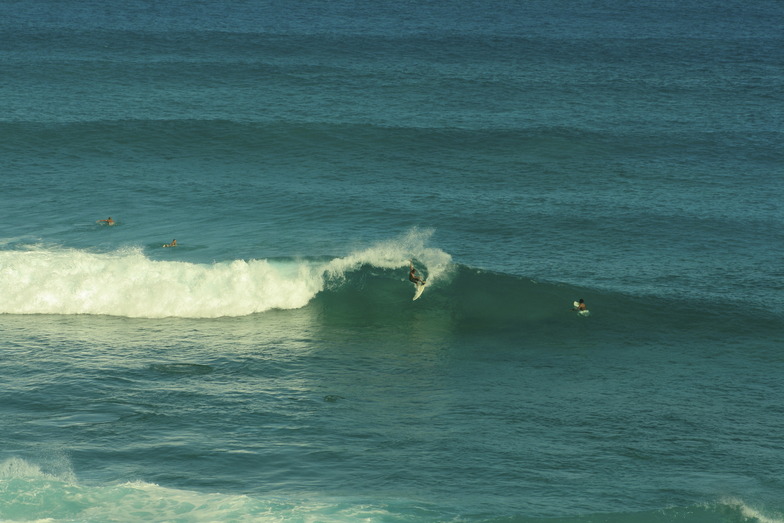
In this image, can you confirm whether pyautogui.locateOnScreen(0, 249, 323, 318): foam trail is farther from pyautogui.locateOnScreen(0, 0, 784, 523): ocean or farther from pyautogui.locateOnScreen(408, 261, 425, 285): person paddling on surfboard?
pyautogui.locateOnScreen(408, 261, 425, 285): person paddling on surfboard

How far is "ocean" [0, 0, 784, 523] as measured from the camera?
1986 centimetres

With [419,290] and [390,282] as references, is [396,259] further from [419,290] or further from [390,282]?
[419,290]

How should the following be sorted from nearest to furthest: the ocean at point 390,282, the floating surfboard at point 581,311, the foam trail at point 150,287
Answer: the ocean at point 390,282 → the floating surfboard at point 581,311 → the foam trail at point 150,287

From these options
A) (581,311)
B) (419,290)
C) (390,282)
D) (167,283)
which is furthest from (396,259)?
(167,283)

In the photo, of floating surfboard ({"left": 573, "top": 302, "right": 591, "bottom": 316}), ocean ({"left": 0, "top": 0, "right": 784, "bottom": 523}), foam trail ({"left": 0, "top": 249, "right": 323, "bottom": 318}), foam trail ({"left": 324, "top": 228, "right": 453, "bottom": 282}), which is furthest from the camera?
foam trail ({"left": 324, "top": 228, "right": 453, "bottom": 282})

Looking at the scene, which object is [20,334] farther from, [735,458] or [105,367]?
[735,458]

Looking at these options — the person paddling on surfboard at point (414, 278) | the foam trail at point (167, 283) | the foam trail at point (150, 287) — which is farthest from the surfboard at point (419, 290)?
the foam trail at point (150, 287)

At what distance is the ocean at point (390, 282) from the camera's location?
19859 mm

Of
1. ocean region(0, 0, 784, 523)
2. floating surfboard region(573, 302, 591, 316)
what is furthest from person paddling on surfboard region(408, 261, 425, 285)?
floating surfboard region(573, 302, 591, 316)

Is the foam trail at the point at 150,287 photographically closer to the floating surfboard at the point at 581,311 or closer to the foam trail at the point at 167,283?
the foam trail at the point at 167,283

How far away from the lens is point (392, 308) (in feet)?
101

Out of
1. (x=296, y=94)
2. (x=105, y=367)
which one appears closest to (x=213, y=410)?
(x=105, y=367)

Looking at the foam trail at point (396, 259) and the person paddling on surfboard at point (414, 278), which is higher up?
the foam trail at point (396, 259)

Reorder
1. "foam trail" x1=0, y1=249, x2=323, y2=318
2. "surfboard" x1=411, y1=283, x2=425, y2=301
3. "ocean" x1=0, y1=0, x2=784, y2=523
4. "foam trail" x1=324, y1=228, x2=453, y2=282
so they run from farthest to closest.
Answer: "foam trail" x1=324, y1=228, x2=453, y2=282 < "surfboard" x1=411, y1=283, x2=425, y2=301 < "foam trail" x1=0, y1=249, x2=323, y2=318 < "ocean" x1=0, y1=0, x2=784, y2=523
